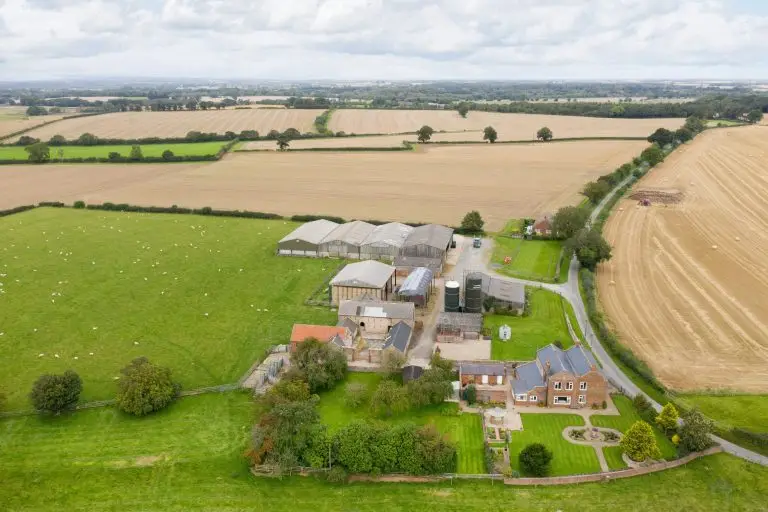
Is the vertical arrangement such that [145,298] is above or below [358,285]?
below

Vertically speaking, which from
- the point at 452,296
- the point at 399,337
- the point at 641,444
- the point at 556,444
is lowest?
the point at 556,444

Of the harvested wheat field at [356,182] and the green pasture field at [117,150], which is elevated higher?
the green pasture field at [117,150]

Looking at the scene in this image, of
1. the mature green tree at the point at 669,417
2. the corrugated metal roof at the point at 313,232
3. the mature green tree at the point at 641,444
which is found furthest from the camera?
the corrugated metal roof at the point at 313,232

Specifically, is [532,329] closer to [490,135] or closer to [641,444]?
[641,444]

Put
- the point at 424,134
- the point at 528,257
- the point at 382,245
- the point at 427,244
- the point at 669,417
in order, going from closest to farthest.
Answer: the point at 669,417, the point at 427,244, the point at 382,245, the point at 528,257, the point at 424,134

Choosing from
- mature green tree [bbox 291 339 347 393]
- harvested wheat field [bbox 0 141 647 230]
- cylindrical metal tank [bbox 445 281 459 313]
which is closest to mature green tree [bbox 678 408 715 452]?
cylindrical metal tank [bbox 445 281 459 313]

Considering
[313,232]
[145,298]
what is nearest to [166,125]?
[313,232]

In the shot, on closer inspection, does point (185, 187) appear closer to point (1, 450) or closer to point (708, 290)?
point (1, 450)

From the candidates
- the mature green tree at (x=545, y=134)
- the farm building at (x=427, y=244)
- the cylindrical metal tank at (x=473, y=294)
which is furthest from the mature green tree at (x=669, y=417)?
the mature green tree at (x=545, y=134)

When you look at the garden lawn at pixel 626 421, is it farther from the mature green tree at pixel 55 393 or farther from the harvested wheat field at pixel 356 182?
the harvested wheat field at pixel 356 182
